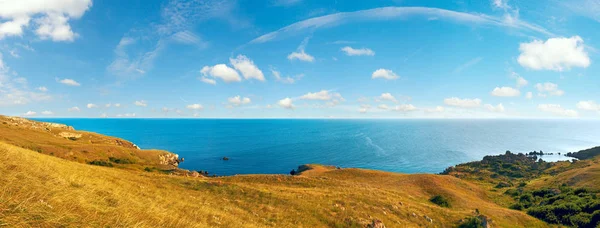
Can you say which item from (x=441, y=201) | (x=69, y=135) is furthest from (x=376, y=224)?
(x=69, y=135)

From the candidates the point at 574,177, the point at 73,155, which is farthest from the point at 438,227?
the point at 73,155

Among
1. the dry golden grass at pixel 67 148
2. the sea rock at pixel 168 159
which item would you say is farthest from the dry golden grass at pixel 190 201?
the sea rock at pixel 168 159

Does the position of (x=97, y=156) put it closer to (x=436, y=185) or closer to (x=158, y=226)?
(x=158, y=226)

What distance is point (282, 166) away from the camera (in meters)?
119

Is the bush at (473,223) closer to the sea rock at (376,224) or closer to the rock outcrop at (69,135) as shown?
the sea rock at (376,224)

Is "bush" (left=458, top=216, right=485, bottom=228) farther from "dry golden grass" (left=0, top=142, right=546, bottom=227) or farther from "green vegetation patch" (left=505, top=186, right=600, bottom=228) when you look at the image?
"green vegetation patch" (left=505, top=186, right=600, bottom=228)

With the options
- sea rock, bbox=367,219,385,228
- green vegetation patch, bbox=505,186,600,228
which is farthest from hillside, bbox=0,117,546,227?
green vegetation patch, bbox=505,186,600,228

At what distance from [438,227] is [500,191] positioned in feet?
171

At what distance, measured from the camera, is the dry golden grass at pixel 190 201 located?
6871 mm

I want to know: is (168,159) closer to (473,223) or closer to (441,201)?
(441,201)

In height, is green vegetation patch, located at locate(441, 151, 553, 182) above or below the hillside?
below

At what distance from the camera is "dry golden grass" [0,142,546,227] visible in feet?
22.5

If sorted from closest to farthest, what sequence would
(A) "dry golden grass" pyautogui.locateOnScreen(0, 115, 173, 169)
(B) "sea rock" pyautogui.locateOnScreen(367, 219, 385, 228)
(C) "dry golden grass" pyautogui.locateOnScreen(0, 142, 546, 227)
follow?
(C) "dry golden grass" pyautogui.locateOnScreen(0, 142, 546, 227)
(B) "sea rock" pyautogui.locateOnScreen(367, 219, 385, 228)
(A) "dry golden grass" pyautogui.locateOnScreen(0, 115, 173, 169)

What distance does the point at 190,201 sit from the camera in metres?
20.8
